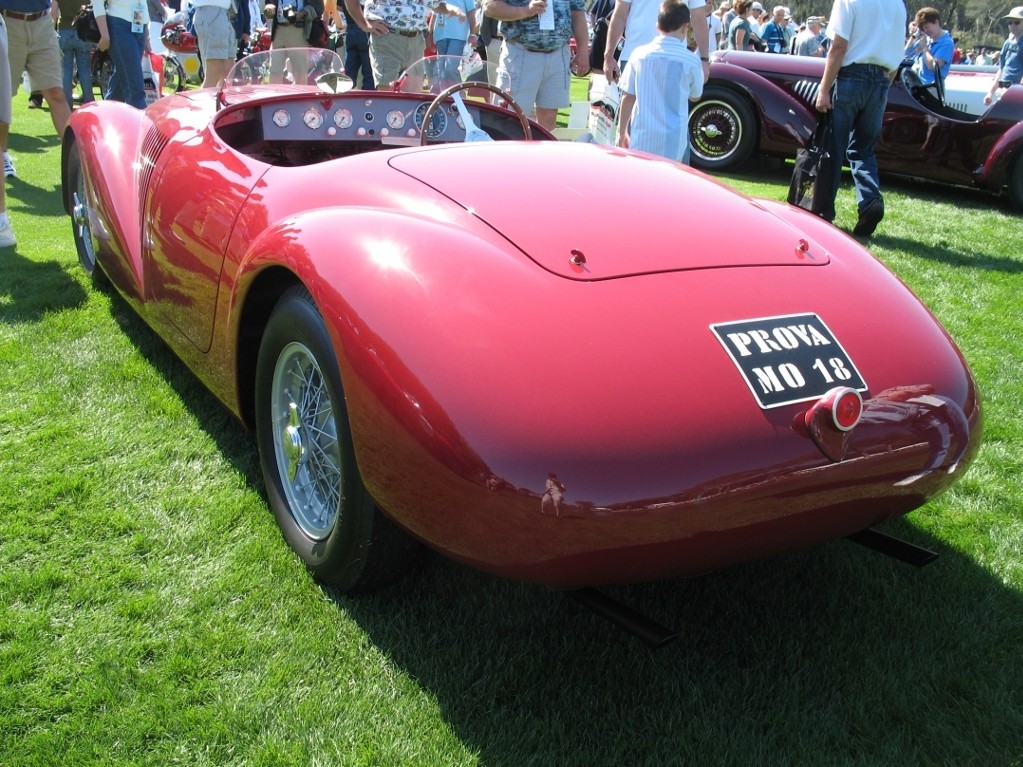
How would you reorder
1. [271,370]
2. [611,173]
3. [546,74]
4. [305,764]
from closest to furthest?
1. [305,764]
2. [271,370]
3. [611,173]
4. [546,74]

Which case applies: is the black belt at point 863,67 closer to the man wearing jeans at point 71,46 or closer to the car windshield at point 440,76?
the car windshield at point 440,76

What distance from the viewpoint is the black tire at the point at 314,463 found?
1999mm

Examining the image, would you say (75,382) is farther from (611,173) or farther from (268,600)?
(611,173)

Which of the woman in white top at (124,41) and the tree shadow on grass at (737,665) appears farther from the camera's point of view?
the woman in white top at (124,41)

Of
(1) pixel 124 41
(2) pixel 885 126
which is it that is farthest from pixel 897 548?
(1) pixel 124 41

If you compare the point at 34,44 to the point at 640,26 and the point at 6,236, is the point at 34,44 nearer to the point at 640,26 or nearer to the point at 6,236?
the point at 6,236

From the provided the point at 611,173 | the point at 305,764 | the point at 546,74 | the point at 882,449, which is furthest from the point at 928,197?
the point at 305,764

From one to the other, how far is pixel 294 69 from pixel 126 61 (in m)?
4.29

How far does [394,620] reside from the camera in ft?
7.06

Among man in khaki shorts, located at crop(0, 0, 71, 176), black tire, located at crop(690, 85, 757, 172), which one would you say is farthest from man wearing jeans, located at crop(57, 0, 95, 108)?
black tire, located at crop(690, 85, 757, 172)

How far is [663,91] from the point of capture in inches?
206

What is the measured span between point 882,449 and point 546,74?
16.0ft

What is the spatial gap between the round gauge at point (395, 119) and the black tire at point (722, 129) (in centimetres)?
525

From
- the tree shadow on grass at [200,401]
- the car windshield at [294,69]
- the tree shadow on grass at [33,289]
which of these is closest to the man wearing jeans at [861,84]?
the car windshield at [294,69]
